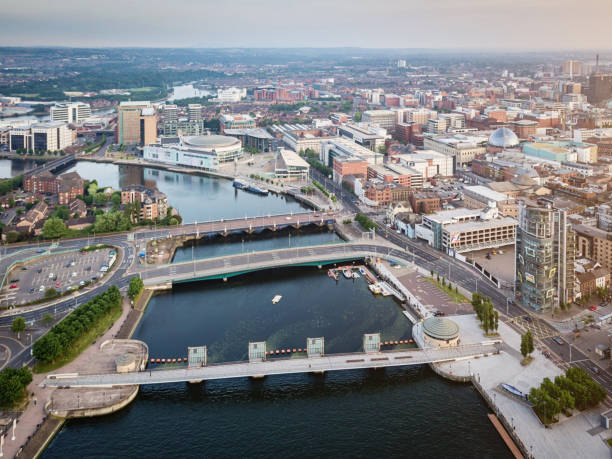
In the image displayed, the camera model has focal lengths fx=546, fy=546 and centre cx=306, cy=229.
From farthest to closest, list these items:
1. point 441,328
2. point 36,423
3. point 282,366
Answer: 1. point 441,328
2. point 282,366
3. point 36,423

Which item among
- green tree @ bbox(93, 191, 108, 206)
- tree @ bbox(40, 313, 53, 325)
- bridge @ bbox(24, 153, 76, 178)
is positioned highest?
bridge @ bbox(24, 153, 76, 178)

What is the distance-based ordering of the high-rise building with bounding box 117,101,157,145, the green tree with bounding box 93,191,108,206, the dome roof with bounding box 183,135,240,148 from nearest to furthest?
the green tree with bounding box 93,191,108,206 → the dome roof with bounding box 183,135,240,148 → the high-rise building with bounding box 117,101,157,145

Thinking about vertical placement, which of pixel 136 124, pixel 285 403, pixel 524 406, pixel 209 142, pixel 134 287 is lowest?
pixel 285 403

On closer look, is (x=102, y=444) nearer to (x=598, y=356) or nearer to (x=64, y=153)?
(x=598, y=356)

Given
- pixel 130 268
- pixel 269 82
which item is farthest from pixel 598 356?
pixel 269 82

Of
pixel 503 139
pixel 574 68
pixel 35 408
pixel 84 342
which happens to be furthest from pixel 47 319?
pixel 574 68

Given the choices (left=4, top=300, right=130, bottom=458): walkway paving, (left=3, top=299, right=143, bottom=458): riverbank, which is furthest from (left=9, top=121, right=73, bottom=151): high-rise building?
(left=3, top=299, right=143, bottom=458): riverbank

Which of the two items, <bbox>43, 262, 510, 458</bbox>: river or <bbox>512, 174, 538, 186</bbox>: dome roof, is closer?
<bbox>43, 262, 510, 458</bbox>: river

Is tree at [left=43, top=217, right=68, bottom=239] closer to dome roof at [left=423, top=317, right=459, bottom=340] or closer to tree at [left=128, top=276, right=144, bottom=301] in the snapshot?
tree at [left=128, top=276, right=144, bottom=301]

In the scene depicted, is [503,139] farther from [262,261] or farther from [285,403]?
[285,403]
